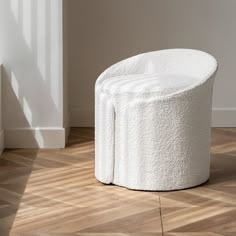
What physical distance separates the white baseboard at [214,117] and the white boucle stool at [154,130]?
4.18 ft

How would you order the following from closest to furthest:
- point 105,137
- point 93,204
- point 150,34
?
point 93,204
point 105,137
point 150,34

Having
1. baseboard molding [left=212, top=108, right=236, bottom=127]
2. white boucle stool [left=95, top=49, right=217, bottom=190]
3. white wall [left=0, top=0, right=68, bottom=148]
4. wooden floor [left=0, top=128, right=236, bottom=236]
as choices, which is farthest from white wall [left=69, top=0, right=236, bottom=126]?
white boucle stool [left=95, top=49, right=217, bottom=190]

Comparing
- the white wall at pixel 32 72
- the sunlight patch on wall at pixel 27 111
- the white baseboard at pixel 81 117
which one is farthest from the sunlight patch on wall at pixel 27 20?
the white baseboard at pixel 81 117

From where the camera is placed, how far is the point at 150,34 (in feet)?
13.8

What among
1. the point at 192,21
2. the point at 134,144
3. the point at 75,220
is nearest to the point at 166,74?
the point at 134,144

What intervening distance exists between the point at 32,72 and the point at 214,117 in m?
1.23

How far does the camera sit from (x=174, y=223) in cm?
247

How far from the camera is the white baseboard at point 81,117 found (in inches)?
168

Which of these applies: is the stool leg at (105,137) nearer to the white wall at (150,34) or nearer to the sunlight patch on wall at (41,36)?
the sunlight patch on wall at (41,36)

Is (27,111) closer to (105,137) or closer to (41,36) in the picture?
(41,36)

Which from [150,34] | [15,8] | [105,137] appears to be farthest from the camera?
[150,34]

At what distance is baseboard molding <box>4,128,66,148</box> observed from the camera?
145 inches

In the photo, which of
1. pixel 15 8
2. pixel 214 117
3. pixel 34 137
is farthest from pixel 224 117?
pixel 15 8

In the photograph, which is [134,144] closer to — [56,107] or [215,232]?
[215,232]
